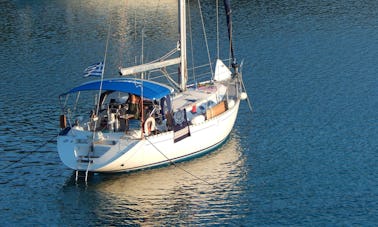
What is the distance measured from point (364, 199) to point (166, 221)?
524 inches

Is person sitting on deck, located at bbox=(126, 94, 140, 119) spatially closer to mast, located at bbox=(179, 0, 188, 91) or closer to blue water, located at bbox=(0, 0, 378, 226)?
blue water, located at bbox=(0, 0, 378, 226)

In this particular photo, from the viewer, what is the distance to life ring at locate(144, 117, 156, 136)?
53.6 m

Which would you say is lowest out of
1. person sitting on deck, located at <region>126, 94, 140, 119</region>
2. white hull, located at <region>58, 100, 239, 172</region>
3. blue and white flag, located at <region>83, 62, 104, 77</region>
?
white hull, located at <region>58, 100, 239, 172</region>

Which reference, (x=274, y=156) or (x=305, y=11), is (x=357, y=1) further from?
(x=274, y=156)

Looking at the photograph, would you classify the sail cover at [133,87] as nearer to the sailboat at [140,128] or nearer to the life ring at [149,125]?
the sailboat at [140,128]

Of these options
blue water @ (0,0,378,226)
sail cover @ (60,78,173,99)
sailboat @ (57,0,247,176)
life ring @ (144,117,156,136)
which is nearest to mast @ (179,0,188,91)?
sailboat @ (57,0,247,176)

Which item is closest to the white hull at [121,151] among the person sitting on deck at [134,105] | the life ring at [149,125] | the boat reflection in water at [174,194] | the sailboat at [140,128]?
the sailboat at [140,128]

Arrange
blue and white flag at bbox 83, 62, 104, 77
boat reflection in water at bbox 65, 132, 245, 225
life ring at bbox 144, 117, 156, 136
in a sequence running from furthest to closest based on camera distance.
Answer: blue and white flag at bbox 83, 62, 104, 77 → life ring at bbox 144, 117, 156, 136 → boat reflection in water at bbox 65, 132, 245, 225

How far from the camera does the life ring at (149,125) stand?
53.6m

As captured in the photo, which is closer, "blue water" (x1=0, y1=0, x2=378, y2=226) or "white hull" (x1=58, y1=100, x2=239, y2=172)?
"blue water" (x1=0, y1=0, x2=378, y2=226)

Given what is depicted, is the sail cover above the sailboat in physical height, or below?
above

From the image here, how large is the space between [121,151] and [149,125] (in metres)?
2.91

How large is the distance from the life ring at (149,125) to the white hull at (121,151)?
0.59 m

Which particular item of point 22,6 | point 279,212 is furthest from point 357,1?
point 279,212
